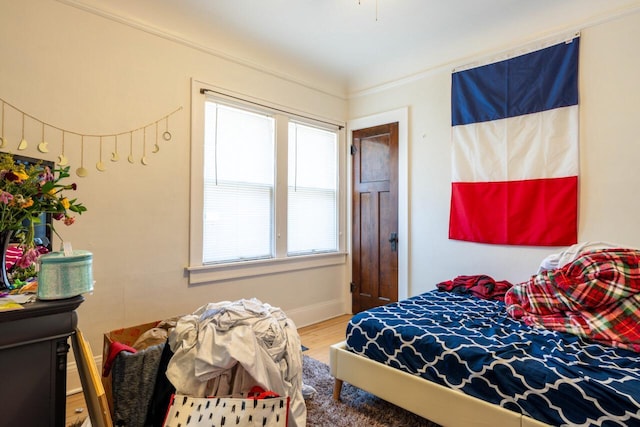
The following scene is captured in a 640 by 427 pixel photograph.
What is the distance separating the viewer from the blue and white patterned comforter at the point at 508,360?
4.50 feet

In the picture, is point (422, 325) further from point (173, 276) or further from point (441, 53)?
point (441, 53)

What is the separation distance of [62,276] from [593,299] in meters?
2.62

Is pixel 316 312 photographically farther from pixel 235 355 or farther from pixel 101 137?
pixel 101 137

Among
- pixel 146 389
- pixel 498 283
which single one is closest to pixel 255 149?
pixel 146 389

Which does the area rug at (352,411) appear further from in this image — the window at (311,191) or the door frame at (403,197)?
the window at (311,191)

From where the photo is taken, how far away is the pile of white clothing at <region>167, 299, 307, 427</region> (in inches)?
66.4

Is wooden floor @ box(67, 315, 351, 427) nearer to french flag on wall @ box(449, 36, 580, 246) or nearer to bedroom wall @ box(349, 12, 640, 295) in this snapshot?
bedroom wall @ box(349, 12, 640, 295)

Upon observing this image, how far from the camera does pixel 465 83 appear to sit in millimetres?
3203

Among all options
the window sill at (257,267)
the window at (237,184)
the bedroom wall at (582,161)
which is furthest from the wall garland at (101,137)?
the bedroom wall at (582,161)

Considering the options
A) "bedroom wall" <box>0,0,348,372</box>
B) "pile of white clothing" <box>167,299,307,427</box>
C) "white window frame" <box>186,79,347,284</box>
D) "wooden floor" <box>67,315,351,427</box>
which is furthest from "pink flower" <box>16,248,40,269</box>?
"white window frame" <box>186,79,347,284</box>

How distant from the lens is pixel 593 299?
6.27 ft

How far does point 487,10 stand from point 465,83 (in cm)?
61

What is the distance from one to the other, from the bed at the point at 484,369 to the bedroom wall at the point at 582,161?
0.91 metres

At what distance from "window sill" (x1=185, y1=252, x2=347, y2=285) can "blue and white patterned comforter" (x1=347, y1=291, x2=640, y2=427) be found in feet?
4.48
